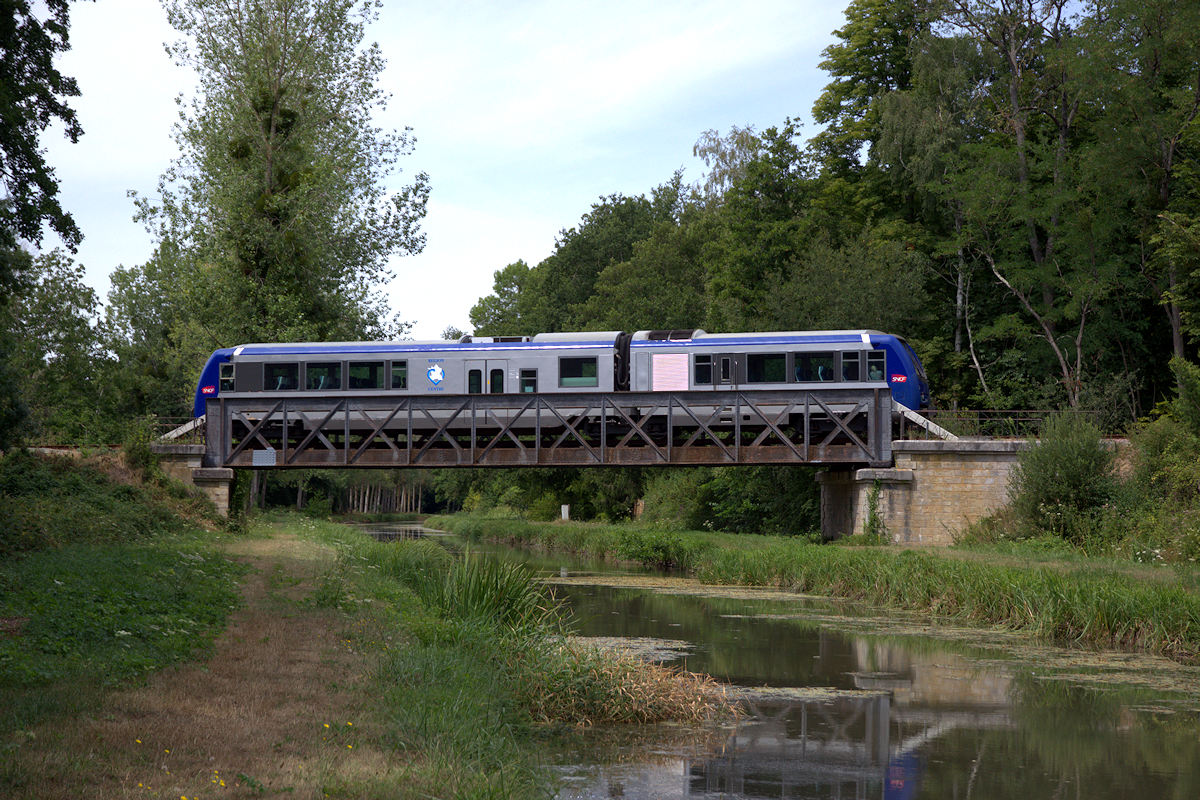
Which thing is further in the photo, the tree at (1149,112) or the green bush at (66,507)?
the tree at (1149,112)

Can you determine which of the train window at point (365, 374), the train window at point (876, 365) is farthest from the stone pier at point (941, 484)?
the train window at point (365, 374)

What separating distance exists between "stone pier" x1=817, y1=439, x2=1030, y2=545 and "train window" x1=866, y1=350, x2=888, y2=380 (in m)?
2.22

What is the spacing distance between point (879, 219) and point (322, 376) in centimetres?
2497

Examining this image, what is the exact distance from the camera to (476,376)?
99.4 feet

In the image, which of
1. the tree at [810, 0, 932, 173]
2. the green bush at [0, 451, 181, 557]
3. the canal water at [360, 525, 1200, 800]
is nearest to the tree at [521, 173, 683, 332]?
the tree at [810, 0, 932, 173]

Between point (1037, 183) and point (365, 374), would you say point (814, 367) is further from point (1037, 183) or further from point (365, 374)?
point (1037, 183)

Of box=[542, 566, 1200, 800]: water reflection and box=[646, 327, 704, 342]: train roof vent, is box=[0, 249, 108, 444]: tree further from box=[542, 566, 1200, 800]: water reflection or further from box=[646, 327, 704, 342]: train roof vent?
box=[542, 566, 1200, 800]: water reflection

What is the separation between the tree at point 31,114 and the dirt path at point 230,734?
37.8ft

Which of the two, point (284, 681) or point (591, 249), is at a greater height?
point (591, 249)

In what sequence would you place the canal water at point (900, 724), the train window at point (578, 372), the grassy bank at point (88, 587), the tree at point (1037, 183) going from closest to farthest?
the grassy bank at point (88, 587), the canal water at point (900, 724), the train window at point (578, 372), the tree at point (1037, 183)

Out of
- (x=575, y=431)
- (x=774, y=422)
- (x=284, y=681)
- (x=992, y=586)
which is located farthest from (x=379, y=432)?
(x=284, y=681)

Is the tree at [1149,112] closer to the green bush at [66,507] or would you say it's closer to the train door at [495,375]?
the train door at [495,375]

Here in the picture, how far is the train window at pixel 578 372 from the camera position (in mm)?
29734

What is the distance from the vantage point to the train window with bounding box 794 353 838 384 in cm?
2956
